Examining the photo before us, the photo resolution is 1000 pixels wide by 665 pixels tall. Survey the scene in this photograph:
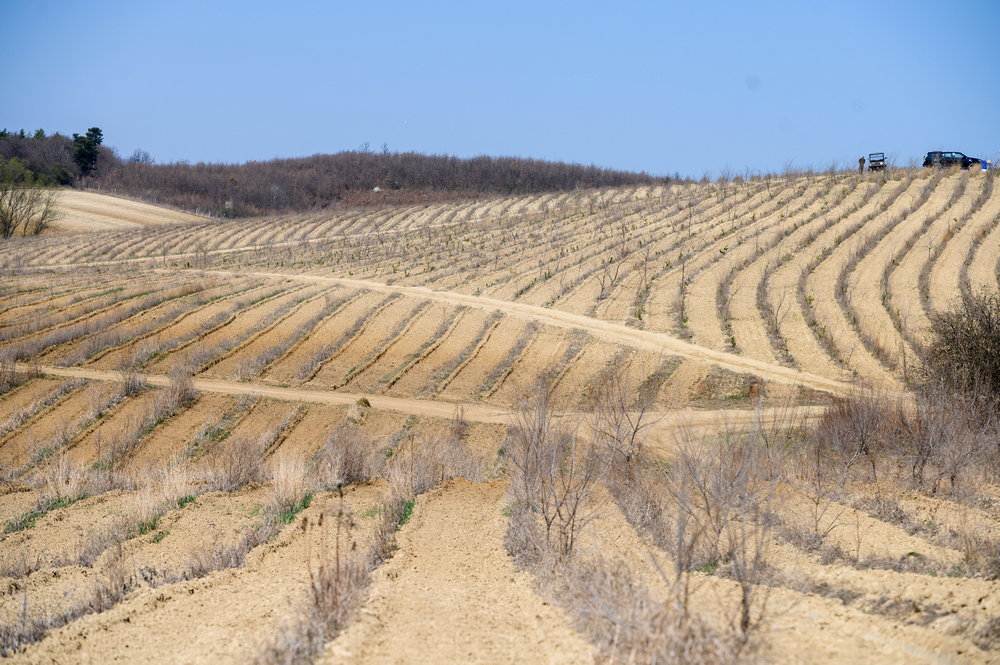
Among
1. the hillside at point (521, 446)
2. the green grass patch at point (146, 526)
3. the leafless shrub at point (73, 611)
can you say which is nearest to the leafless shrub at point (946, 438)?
the hillside at point (521, 446)

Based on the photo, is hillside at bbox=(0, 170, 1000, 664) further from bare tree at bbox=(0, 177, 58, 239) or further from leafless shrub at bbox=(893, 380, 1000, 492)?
bare tree at bbox=(0, 177, 58, 239)

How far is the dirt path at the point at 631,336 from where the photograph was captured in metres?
18.5

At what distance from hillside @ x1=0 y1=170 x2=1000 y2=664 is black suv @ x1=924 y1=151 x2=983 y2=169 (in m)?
3.78

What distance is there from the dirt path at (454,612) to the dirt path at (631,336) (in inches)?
431

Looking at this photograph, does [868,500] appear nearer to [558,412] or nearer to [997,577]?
[997,577]

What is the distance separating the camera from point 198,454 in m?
16.6

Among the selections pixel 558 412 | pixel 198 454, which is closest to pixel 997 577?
pixel 558 412

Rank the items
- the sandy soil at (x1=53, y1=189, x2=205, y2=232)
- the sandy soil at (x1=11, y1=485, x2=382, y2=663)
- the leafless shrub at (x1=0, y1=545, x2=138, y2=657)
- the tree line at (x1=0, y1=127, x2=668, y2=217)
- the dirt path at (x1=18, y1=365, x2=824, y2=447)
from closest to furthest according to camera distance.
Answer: the sandy soil at (x1=11, y1=485, x2=382, y2=663) < the leafless shrub at (x1=0, y1=545, x2=138, y2=657) < the dirt path at (x1=18, y1=365, x2=824, y2=447) < the sandy soil at (x1=53, y1=189, x2=205, y2=232) < the tree line at (x1=0, y1=127, x2=668, y2=217)

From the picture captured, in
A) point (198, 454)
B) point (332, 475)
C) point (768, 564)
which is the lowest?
point (198, 454)

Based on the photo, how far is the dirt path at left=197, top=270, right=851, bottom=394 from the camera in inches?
727

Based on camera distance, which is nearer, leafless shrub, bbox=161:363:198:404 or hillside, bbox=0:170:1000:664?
hillside, bbox=0:170:1000:664

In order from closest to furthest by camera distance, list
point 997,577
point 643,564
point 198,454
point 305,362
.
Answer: point 997,577
point 643,564
point 198,454
point 305,362

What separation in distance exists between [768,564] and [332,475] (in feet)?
22.5

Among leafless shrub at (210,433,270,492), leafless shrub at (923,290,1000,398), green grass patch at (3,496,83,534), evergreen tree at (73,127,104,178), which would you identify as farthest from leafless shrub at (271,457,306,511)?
evergreen tree at (73,127,104,178)
